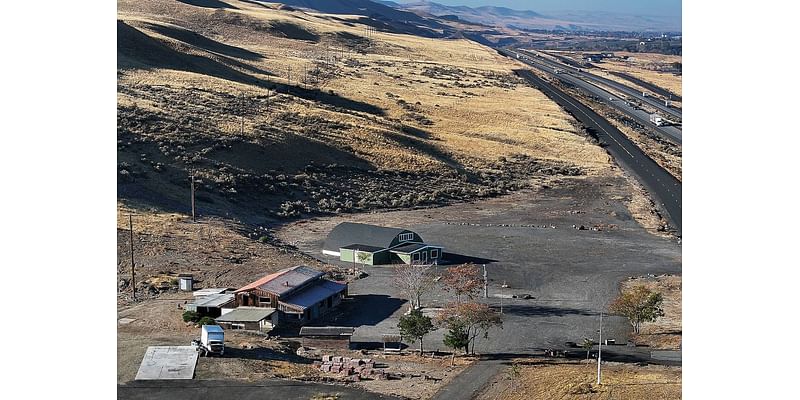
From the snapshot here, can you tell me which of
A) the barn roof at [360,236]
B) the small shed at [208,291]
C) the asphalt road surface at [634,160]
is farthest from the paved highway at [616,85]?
the small shed at [208,291]

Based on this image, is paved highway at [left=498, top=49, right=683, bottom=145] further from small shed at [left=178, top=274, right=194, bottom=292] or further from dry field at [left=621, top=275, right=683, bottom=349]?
small shed at [left=178, top=274, right=194, bottom=292]

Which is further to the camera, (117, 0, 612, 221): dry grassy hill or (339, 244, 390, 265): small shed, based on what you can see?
(117, 0, 612, 221): dry grassy hill

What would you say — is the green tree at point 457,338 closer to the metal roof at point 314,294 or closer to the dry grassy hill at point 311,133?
the metal roof at point 314,294

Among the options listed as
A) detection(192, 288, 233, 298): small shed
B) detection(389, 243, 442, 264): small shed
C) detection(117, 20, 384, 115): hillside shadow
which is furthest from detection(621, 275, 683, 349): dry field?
detection(117, 20, 384, 115): hillside shadow

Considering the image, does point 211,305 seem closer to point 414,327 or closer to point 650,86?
point 414,327

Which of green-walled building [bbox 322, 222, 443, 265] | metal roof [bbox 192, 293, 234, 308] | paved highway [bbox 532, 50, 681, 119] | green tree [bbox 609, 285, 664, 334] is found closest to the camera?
green tree [bbox 609, 285, 664, 334]
